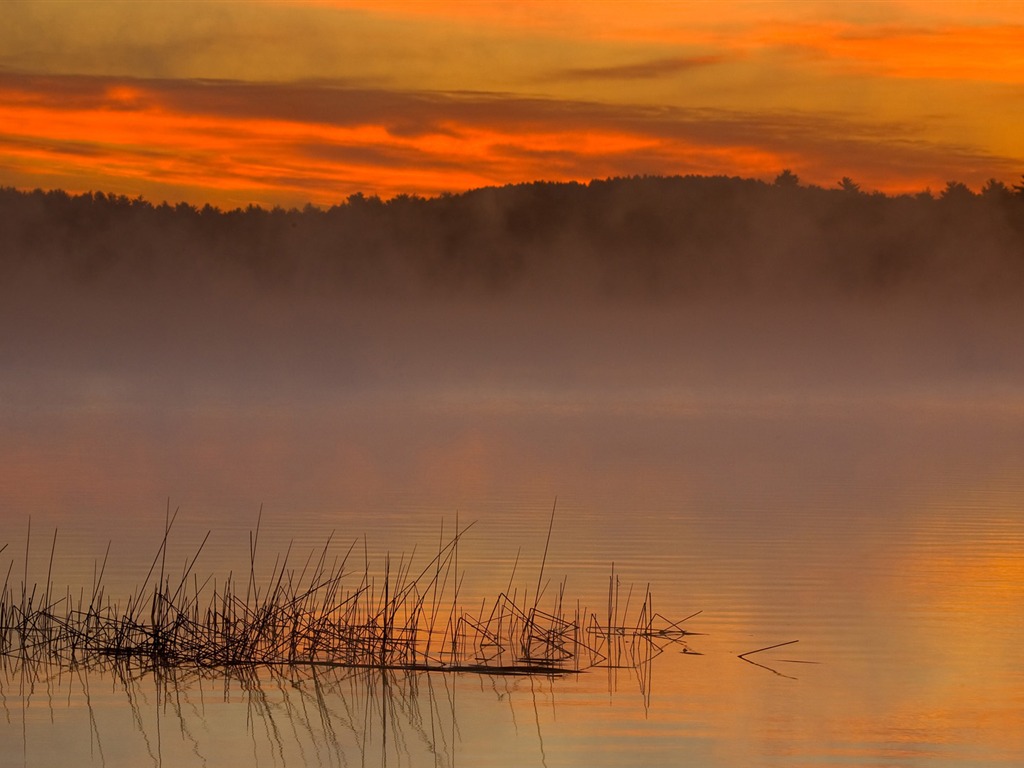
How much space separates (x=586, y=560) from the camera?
20094 mm

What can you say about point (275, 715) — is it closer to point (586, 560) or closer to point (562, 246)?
point (586, 560)

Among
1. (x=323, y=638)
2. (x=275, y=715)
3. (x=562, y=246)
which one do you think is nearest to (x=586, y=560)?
(x=323, y=638)

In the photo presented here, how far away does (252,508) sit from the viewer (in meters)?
26.9

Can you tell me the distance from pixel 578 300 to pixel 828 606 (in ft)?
536

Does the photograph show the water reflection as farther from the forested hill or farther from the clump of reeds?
the forested hill

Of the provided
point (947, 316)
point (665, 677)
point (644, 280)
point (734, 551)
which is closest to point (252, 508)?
point (734, 551)

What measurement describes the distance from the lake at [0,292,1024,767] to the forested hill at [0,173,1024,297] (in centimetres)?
9616

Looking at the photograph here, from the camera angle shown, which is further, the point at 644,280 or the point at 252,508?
the point at 644,280

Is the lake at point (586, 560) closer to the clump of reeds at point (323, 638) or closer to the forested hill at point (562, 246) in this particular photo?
the clump of reeds at point (323, 638)

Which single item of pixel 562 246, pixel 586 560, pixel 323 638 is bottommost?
pixel 323 638

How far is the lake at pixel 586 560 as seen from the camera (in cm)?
1166

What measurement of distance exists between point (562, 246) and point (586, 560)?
15881 centimetres

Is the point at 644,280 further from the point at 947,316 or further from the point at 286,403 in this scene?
the point at 286,403

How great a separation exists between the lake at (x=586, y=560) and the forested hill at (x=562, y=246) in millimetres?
96161
